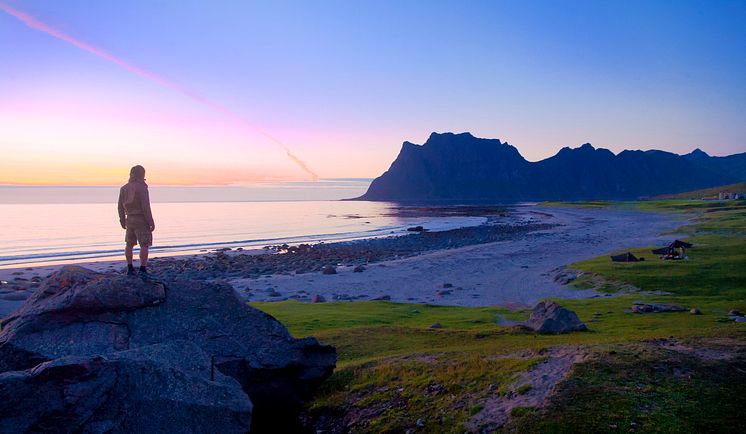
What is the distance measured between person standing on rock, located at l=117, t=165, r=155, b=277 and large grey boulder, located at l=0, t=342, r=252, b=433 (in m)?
5.71

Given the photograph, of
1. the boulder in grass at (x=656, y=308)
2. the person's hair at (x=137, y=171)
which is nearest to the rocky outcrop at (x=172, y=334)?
the person's hair at (x=137, y=171)

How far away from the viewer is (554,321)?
16.1 m

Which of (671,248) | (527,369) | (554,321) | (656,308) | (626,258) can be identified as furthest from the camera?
(671,248)

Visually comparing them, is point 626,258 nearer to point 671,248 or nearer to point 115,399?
Result: point 671,248

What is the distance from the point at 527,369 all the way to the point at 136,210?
10491 mm

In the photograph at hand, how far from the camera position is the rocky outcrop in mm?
10312

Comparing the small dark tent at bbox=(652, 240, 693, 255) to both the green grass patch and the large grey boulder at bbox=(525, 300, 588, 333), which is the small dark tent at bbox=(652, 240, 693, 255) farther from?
the green grass patch

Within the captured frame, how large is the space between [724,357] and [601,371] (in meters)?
2.82

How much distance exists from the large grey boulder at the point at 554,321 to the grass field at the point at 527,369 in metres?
0.53

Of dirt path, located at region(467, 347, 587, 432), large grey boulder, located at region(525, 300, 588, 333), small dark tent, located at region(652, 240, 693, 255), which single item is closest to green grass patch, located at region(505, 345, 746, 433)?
dirt path, located at region(467, 347, 587, 432)

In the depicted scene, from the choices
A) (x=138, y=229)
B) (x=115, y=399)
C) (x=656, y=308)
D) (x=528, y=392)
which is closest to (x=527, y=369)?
(x=528, y=392)

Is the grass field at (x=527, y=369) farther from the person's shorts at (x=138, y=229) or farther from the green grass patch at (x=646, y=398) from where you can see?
the person's shorts at (x=138, y=229)

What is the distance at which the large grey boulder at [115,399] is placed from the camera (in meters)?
7.12

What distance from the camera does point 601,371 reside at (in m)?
9.81
